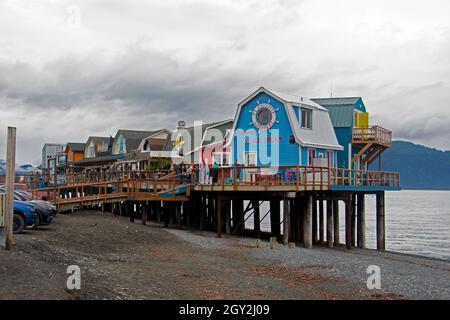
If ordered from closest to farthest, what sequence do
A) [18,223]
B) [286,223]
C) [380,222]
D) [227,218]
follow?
[18,223], [286,223], [227,218], [380,222]

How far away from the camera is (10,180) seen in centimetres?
1489

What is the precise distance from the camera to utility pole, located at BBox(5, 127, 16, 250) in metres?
14.9

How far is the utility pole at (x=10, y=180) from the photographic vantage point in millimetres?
14898

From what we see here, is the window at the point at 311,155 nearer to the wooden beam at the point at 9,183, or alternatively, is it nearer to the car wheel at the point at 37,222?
the car wheel at the point at 37,222

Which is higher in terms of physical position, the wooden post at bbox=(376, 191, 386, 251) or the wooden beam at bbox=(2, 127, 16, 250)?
the wooden beam at bbox=(2, 127, 16, 250)

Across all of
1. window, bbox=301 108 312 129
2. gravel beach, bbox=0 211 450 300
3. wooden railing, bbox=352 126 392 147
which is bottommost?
gravel beach, bbox=0 211 450 300

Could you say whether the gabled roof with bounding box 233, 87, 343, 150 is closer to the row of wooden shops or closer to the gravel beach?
the row of wooden shops

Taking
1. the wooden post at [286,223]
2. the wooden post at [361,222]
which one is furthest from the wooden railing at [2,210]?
the wooden post at [361,222]

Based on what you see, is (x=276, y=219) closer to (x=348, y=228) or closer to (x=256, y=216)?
(x=256, y=216)

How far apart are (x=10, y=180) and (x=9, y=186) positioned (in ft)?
0.55

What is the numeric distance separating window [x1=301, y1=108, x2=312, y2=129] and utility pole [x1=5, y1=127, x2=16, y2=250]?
21.0 m

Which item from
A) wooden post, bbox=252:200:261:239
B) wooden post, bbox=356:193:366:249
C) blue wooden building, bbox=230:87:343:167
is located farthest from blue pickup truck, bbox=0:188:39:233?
wooden post, bbox=356:193:366:249

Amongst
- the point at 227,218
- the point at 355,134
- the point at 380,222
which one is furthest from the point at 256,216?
the point at 355,134
